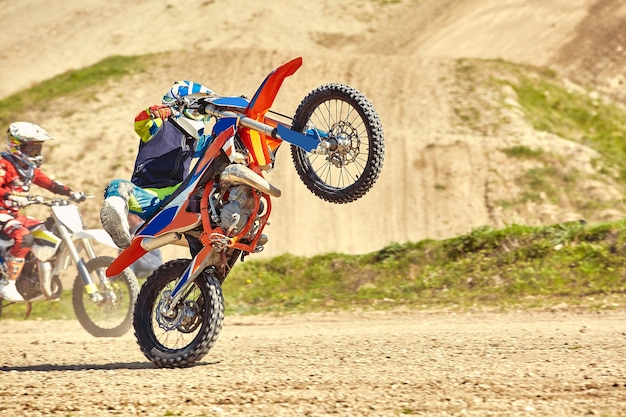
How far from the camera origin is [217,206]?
7.16 meters

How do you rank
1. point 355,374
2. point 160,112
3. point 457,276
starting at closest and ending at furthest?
1. point 355,374
2. point 160,112
3. point 457,276

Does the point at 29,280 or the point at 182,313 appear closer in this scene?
the point at 182,313

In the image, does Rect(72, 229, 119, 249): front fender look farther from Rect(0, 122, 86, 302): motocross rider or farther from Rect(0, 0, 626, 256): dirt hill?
Rect(0, 0, 626, 256): dirt hill

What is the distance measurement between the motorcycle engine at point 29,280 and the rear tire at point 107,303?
54cm

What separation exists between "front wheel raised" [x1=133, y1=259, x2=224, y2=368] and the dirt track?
0.68ft

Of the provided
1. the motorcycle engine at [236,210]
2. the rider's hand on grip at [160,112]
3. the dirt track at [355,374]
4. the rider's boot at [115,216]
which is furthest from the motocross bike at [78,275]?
the motorcycle engine at [236,210]

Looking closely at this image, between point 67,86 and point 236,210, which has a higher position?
point 67,86

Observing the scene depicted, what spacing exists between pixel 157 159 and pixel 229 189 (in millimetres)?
929

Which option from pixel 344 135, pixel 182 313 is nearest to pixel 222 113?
pixel 344 135

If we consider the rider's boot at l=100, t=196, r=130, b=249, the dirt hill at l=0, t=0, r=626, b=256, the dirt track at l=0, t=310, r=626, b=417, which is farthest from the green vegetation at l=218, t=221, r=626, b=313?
the rider's boot at l=100, t=196, r=130, b=249

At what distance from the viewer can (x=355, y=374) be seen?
628 cm

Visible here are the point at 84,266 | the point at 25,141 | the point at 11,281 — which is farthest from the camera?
the point at 25,141

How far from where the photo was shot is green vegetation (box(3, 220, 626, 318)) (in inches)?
435

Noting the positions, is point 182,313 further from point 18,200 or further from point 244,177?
point 18,200
